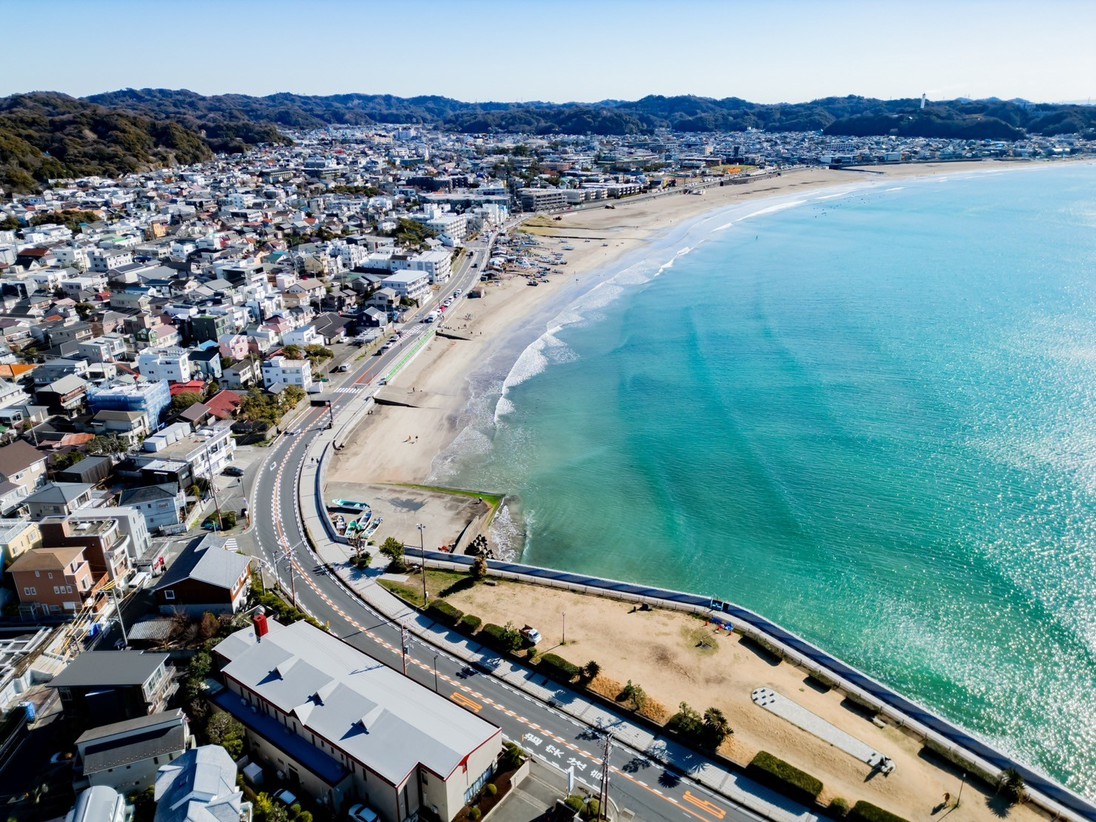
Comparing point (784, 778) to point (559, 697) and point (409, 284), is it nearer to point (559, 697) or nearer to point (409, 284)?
point (559, 697)

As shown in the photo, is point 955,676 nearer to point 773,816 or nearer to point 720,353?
point 773,816

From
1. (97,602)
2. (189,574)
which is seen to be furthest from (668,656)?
(97,602)

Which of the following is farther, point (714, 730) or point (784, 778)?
point (714, 730)

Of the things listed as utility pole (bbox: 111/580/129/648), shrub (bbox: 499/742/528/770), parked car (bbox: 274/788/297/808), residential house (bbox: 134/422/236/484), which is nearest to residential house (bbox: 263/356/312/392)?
residential house (bbox: 134/422/236/484)

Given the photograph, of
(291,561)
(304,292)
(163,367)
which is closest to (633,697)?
(291,561)

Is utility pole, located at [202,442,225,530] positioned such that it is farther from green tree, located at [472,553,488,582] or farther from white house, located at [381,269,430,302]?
white house, located at [381,269,430,302]

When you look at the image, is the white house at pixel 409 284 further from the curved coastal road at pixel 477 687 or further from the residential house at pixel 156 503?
the residential house at pixel 156 503
